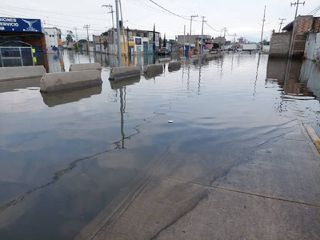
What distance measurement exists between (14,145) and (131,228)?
4.89m

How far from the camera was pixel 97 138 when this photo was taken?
7.31 m

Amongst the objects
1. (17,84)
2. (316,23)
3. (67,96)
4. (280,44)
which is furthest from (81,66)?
(280,44)

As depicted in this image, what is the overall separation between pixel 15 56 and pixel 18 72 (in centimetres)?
313

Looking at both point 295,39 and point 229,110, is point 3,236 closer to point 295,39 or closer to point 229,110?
point 229,110

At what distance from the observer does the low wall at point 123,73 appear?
1872 centimetres

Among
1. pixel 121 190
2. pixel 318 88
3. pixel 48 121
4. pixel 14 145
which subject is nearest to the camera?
pixel 121 190

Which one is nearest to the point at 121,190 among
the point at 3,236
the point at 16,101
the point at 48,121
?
the point at 3,236

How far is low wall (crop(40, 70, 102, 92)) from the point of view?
1354 cm

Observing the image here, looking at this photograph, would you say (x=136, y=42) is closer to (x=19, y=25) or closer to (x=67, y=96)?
(x=19, y=25)

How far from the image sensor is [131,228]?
139 inches

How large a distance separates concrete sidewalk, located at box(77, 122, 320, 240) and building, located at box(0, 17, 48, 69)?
20.2 metres

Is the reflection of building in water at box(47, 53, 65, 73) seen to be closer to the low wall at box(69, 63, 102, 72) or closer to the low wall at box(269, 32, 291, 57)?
the low wall at box(69, 63, 102, 72)

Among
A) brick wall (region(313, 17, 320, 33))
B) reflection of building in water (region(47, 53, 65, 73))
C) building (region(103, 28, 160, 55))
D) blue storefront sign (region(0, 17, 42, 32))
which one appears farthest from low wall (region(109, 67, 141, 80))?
brick wall (region(313, 17, 320, 33))

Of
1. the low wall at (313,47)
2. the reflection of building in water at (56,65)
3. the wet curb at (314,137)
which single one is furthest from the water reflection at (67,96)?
the low wall at (313,47)
